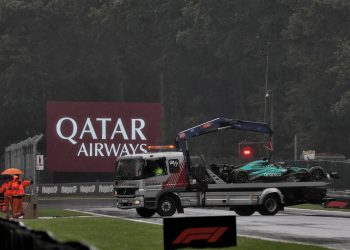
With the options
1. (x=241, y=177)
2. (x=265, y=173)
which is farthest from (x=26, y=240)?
(x=265, y=173)

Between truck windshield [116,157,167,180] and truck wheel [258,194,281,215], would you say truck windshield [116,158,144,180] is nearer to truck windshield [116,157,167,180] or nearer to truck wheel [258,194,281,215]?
truck windshield [116,157,167,180]

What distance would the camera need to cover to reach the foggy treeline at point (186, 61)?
3191 inches

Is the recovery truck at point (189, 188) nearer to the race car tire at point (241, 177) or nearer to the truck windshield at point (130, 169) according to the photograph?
the truck windshield at point (130, 169)

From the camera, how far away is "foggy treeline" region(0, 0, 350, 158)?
81.1 meters

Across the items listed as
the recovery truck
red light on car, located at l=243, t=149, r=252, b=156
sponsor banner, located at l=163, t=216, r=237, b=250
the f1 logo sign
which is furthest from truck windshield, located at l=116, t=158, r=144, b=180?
the f1 logo sign

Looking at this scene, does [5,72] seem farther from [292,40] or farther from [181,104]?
[292,40]

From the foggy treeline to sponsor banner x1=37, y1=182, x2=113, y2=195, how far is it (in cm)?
2121

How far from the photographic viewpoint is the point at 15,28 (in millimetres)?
90500

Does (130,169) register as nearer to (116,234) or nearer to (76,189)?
(116,234)

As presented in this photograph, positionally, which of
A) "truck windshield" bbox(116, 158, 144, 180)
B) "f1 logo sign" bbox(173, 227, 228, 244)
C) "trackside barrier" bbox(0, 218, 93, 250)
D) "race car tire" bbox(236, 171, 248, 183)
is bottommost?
"f1 logo sign" bbox(173, 227, 228, 244)

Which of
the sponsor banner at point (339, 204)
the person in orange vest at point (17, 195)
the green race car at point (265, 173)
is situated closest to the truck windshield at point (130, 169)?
the green race car at point (265, 173)

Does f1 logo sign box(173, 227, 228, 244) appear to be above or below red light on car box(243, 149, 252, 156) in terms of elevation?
below

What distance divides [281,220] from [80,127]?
103 feet

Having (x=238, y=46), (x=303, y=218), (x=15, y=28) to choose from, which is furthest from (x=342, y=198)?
(x=15, y=28)
